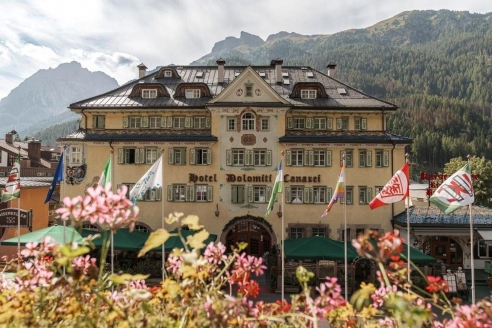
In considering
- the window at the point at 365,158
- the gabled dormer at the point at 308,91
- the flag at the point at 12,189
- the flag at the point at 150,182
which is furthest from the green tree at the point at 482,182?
the flag at the point at 12,189

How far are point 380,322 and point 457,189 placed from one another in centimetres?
1137

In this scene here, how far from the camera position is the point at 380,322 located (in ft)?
17.6

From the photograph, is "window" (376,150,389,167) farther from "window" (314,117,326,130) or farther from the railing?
the railing

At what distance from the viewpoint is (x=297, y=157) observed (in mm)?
27703

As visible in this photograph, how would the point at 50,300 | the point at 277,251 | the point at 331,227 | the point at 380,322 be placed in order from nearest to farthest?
the point at 50,300 → the point at 380,322 → the point at 277,251 → the point at 331,227

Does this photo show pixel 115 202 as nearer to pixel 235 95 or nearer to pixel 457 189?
pixel 457 189

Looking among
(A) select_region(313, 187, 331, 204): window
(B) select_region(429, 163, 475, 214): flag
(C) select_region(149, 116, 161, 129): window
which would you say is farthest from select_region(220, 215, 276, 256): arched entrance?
(B) select_region(429, 163, 475, 214): flag

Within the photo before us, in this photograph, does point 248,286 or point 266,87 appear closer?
point 248,286

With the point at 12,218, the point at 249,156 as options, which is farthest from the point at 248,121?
the point at 12,218

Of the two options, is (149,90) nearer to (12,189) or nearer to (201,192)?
(201,192)

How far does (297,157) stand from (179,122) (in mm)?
9826

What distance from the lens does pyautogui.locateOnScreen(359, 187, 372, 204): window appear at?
89.3 feet

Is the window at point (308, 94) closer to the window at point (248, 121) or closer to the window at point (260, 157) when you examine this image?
the window at point (248, 121)

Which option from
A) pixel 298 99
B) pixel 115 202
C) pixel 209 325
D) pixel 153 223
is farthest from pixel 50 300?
pixel 298 99
